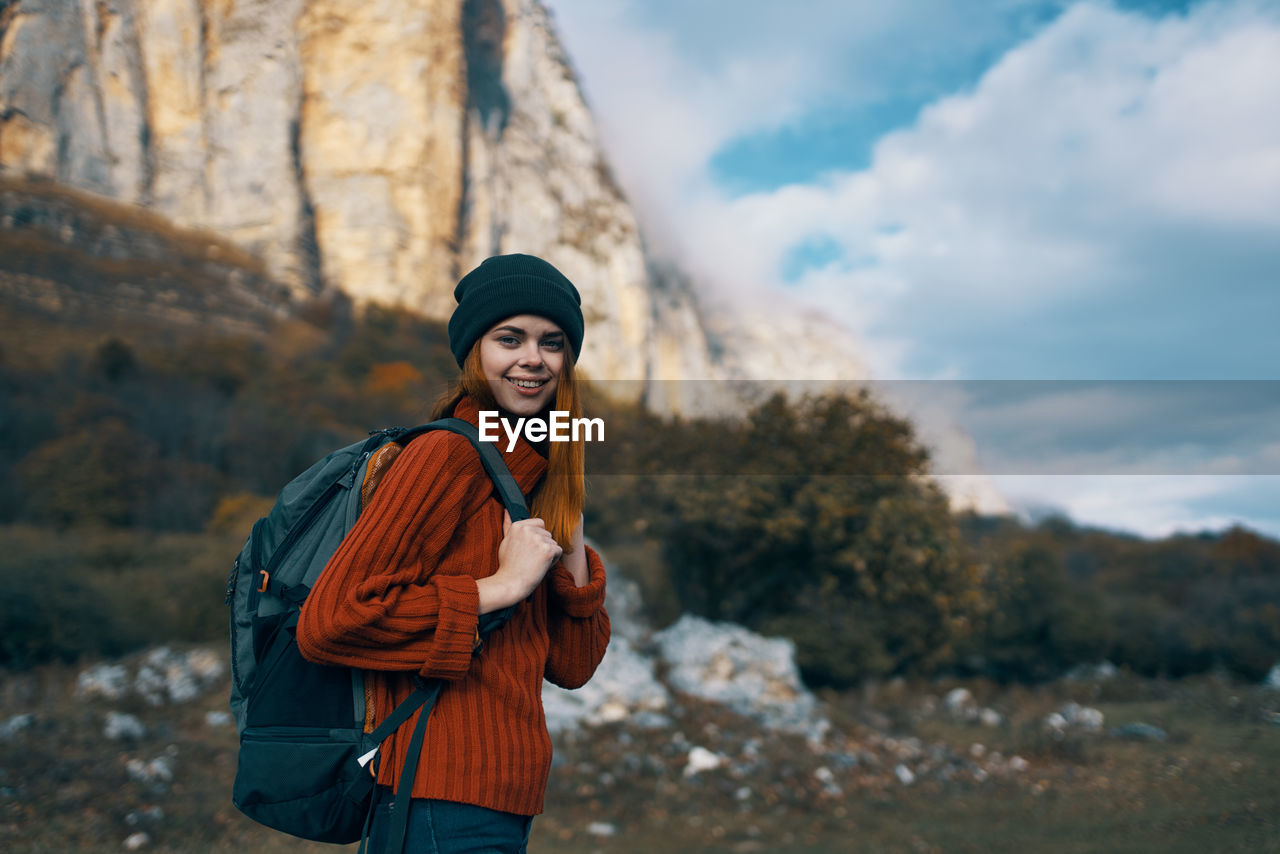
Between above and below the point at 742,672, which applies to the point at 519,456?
above

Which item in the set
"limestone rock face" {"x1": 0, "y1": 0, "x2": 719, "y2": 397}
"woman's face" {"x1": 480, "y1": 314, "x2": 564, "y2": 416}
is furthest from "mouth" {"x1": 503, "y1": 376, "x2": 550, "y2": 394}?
"limestone rock face" {"x1": 0, "y1": 0, "x2": 719, "y2": 397}

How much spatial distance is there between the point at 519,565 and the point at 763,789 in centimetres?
580

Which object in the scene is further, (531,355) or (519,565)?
(531,355)

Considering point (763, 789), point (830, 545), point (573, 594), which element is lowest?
point (763, 789)

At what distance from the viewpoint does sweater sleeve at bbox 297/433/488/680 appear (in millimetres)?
1176

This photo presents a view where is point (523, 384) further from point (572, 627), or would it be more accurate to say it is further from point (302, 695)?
point (302, 695)

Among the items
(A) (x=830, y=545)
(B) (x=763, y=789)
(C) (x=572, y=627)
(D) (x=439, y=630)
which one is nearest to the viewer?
(D) (x=439, y=630)

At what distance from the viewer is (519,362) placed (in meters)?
1.48

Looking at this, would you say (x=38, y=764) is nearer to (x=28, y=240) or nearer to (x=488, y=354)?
(x=488, y=354)

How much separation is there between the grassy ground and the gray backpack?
3.81 m

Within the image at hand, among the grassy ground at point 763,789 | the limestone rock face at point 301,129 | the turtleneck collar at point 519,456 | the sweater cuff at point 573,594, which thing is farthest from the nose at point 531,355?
the limestone rock face at point 301,129

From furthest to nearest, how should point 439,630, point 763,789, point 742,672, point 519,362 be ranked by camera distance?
point 742,672
point 763,789
point 519,362
point 439,630

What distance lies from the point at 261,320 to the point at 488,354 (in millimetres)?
33257

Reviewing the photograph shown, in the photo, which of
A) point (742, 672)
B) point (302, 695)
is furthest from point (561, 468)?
point (742, 672)
